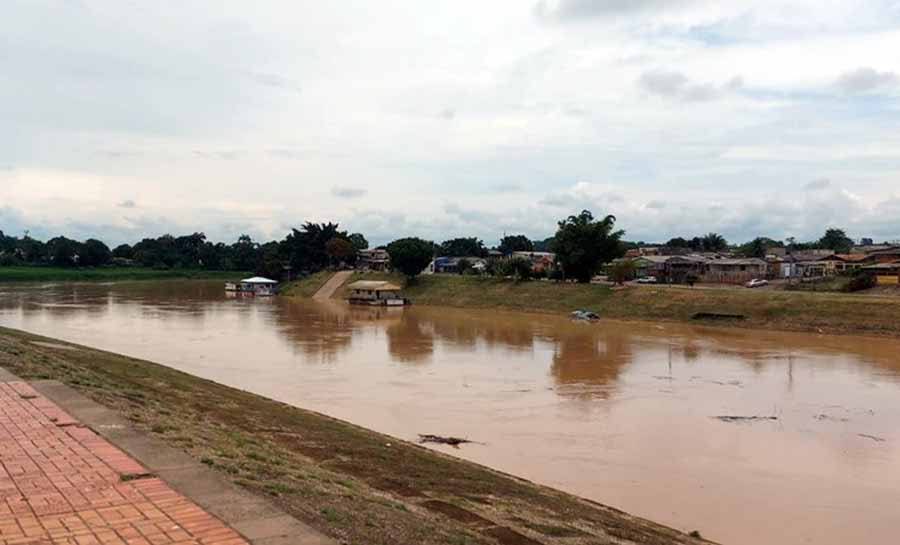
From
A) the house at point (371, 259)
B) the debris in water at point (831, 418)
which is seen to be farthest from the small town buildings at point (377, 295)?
the debris in water at point (831, 418)

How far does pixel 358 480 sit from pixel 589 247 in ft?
175

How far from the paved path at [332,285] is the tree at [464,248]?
28.4m

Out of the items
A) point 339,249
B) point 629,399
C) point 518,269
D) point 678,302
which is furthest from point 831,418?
point 339,249

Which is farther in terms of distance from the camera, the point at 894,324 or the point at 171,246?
the point at 171,246

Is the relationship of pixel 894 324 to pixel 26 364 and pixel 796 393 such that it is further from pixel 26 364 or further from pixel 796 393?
pixel 26 364

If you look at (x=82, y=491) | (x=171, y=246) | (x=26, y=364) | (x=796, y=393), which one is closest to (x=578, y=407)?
(x=796, y=393)

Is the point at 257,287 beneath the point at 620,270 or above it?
beneath

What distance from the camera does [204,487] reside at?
5.86 m

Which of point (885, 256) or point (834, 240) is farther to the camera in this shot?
Result: point (834, 240)

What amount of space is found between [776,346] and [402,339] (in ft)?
62.9

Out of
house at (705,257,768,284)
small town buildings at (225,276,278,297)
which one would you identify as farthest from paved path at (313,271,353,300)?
house at (705,257,768,284)

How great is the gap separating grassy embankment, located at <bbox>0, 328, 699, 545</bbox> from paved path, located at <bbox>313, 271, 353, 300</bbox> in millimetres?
65266

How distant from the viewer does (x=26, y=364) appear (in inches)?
496

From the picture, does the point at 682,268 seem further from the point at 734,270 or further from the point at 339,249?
the point at 339,249
